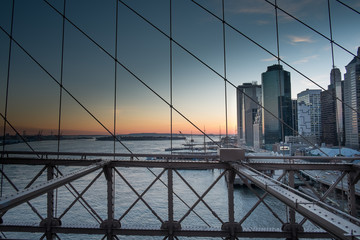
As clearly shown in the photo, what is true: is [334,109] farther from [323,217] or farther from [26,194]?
Answer: [26,194]

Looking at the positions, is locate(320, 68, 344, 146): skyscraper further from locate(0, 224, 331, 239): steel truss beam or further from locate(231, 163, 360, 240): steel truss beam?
locate(231, 163, 360, 240): steel truss beam

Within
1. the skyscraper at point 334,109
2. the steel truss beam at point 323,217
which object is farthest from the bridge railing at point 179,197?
the skyscraper at point 334,109

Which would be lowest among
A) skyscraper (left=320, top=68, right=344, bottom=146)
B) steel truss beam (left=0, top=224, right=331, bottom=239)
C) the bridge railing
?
steel truss beam (left=0, top=224, right=331, bottom=239)

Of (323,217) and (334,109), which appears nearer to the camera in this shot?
(323,217)

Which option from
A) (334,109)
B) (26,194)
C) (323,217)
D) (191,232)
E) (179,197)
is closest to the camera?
(323,217)

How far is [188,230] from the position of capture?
5.51 metres

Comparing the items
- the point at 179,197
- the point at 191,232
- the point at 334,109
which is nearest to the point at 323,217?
the point at 191,232

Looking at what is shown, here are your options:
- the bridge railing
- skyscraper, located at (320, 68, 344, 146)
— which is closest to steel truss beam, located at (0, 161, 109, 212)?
the bridge railing

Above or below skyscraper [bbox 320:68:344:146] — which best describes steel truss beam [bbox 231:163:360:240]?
below

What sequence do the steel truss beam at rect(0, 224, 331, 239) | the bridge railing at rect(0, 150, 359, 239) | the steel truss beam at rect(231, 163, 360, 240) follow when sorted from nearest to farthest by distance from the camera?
the steel truss beam at rect(231, 163, 360, 240)
the bridge railing at rect(0, 150, 359, 239)
the steel truss beam at rect(0, 224, 331, 239)

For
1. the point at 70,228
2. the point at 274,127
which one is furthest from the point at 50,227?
the point at 274,127

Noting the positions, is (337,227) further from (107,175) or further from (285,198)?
(107,175)

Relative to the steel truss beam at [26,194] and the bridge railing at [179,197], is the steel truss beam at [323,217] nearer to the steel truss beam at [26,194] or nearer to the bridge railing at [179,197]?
the bridge railing at [179,197]

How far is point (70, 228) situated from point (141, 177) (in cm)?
3378
